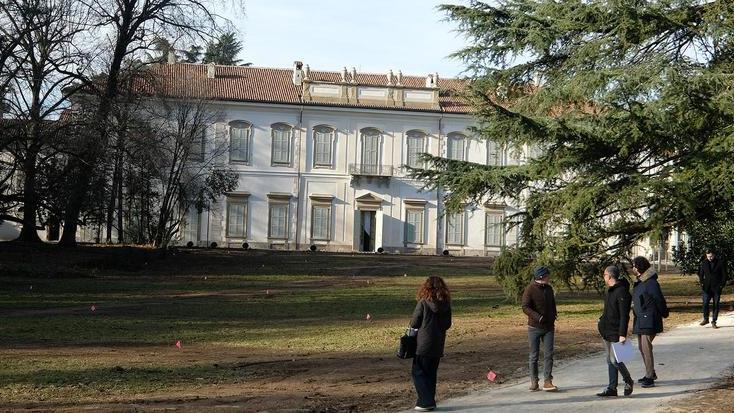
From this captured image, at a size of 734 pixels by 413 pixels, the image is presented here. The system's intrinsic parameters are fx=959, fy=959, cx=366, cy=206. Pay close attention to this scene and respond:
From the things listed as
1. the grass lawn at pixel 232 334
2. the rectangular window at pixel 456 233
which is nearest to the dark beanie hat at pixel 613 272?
the grass lawn at pixel 232 334

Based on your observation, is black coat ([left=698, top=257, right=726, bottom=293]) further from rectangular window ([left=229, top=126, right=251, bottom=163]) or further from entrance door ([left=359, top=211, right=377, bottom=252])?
rectangular window ([left=229, top=126, right=251, bottom=163])

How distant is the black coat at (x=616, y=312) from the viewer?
1032 centimetres

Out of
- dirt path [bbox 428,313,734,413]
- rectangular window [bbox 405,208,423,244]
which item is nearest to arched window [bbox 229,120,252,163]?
rectangular window [bbox 405,208,423,244]

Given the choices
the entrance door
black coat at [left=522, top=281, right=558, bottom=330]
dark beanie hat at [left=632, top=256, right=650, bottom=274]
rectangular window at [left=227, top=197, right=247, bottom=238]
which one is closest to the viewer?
black coat at [left=522, top=281, right=558, bottom=330]

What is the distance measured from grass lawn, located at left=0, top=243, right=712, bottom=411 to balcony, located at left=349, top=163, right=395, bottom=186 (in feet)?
66.2

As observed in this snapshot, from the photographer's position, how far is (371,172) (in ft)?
183

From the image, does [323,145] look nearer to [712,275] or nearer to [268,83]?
[268,83]

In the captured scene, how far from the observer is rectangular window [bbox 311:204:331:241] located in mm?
55312

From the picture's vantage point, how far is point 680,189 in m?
16.3

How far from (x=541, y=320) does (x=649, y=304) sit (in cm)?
128

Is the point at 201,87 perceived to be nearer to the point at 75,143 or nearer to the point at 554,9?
the point at 75,143

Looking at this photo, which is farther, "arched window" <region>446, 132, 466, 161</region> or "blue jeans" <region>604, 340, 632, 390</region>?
"arched window" <region>446, 132, 466, 161</region>

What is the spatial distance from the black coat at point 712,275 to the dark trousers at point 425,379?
969cm

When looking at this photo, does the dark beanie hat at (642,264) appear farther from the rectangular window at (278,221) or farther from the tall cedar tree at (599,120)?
the rectangular window at (278,221)
